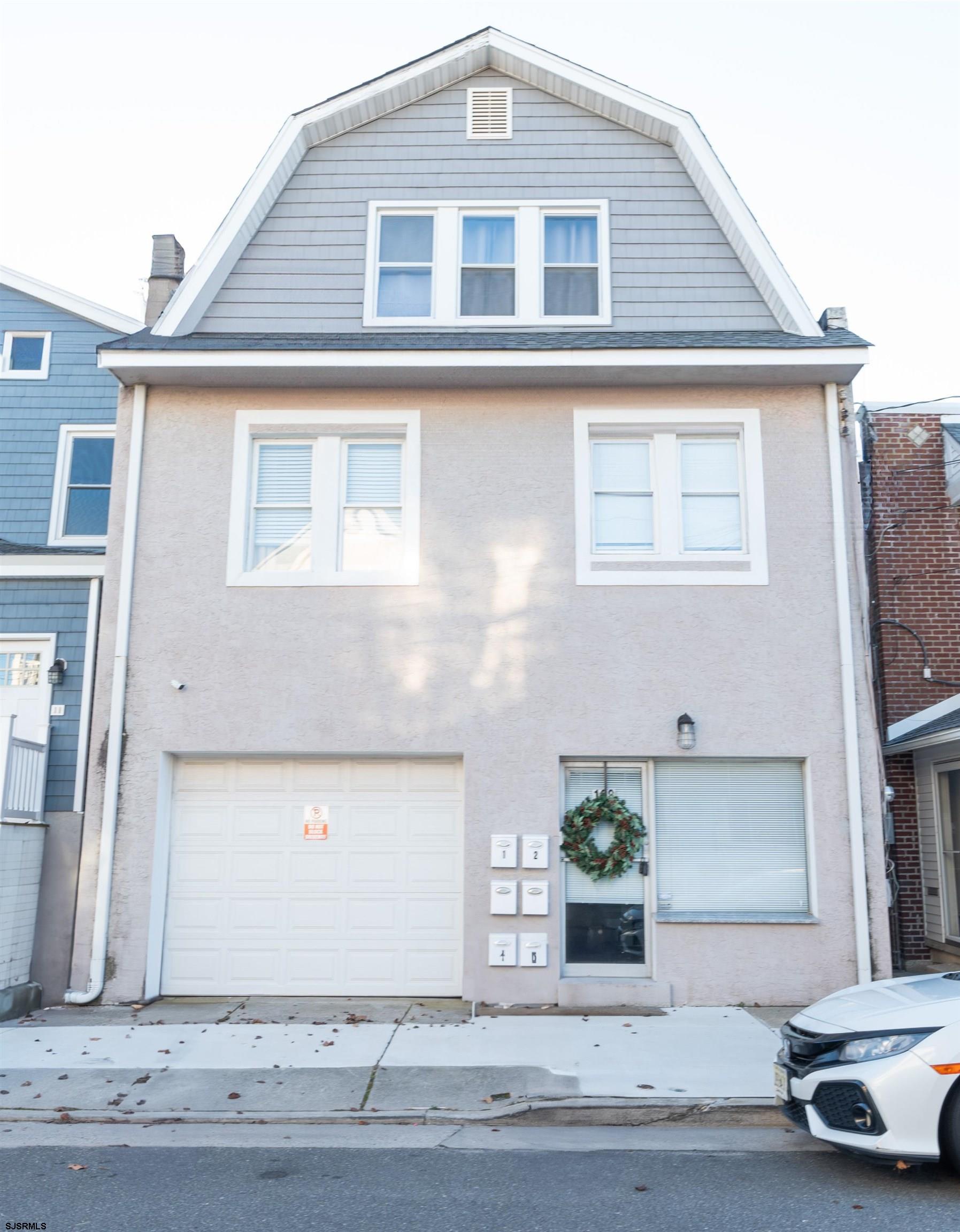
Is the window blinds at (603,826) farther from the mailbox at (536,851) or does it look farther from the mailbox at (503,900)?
the mailbox at (503,900)

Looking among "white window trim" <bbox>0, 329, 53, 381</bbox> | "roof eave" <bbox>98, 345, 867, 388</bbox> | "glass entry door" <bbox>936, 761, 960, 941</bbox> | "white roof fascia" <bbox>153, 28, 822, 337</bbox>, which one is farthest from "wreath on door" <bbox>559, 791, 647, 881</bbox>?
"white window trim" <bbox>0, 329, 53, 381</bbox>

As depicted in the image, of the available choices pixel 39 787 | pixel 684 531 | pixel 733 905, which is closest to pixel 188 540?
pixel 39 787

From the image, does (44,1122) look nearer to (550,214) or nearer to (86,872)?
(86,872)

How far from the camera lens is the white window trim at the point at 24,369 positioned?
14719 mm

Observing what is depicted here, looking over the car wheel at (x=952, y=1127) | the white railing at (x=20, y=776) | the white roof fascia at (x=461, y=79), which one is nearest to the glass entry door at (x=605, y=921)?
the car wheel at (x=952, y=1127)

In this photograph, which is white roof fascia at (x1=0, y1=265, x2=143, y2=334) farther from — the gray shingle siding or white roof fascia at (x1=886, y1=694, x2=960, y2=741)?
white roof fascia at (x1=886, y1=694, x2=960, y2=741)

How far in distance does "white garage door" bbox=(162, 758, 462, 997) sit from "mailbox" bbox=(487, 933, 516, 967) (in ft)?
1.71

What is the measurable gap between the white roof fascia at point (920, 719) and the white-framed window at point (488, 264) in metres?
5.62

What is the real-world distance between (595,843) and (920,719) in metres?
4.61

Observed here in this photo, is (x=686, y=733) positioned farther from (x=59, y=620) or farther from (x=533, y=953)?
(x=59, y=620)

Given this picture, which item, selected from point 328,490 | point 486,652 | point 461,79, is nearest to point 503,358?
point 328,490

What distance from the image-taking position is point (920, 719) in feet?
40.0

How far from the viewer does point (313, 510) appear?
1059 cm

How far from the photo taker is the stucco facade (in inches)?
385
